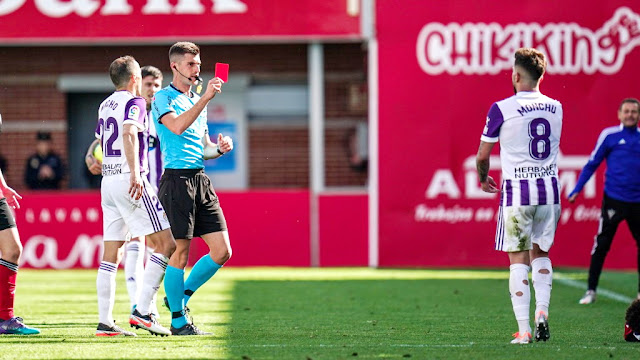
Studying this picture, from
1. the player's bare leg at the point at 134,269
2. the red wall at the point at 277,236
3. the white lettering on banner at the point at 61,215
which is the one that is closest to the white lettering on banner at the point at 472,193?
the red wall at the point at 277,236

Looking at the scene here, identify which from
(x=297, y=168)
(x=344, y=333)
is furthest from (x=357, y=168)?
(x=344, y=333)

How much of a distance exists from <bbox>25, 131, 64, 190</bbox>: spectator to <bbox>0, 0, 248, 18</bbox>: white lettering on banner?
267 cm

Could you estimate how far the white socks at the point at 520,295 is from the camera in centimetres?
745

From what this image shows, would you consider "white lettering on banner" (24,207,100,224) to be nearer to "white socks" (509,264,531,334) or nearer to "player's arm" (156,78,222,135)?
"player's arm" (156,78,222,135)

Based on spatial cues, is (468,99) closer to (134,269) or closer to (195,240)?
(195,240)

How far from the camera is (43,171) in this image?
17.8 metres

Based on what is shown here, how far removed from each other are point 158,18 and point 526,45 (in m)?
5.08

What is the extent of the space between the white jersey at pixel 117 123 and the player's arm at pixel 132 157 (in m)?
0.07

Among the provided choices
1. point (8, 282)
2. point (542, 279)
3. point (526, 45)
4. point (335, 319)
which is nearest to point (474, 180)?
point (526, 45)

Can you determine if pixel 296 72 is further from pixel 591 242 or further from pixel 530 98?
pixel 530 98

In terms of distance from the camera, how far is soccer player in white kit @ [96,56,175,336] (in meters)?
7.89

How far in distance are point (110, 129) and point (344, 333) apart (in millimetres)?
2219

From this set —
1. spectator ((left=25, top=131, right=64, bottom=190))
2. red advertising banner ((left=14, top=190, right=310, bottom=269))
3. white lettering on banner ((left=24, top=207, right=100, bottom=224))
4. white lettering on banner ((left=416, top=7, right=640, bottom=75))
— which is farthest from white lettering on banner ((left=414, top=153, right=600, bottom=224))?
spectator ((left=25, top=131, right=64, bottom=190))

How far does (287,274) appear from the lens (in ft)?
50.0
